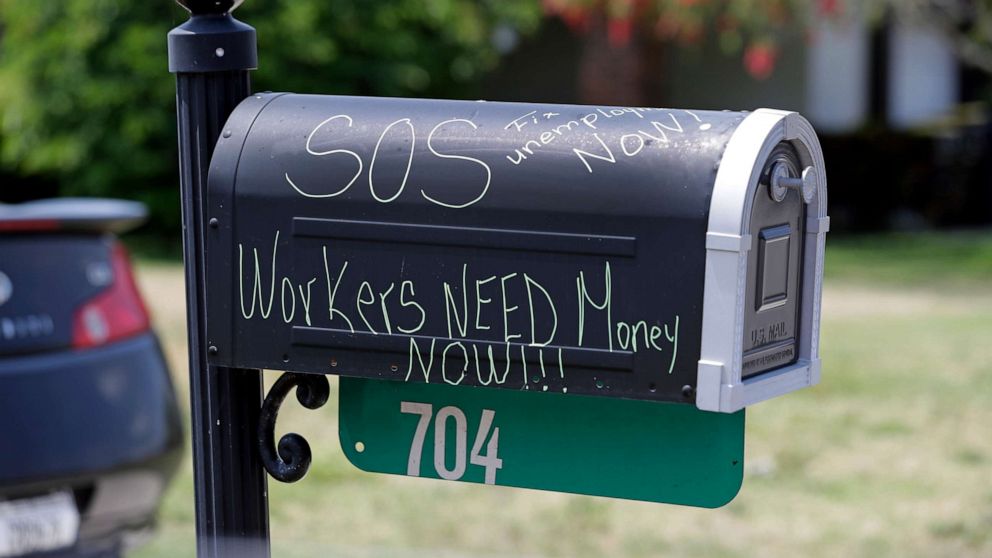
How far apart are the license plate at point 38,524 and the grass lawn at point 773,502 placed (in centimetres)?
88

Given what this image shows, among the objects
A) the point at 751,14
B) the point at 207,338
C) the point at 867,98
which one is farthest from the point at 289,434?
the point at 867,98

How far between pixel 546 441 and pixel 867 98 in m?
16.4

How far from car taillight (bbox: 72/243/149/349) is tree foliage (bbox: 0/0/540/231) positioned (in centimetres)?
890

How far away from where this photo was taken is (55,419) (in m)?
3.51

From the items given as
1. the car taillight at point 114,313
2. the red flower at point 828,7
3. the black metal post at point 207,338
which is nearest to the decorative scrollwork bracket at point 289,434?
the black metal post at point 207,338

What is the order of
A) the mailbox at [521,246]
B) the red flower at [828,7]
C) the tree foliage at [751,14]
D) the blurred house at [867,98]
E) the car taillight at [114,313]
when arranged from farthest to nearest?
the blurred house at [867,98], the tree foliage at [751,14], the red flower at [828,7], the car taillight at [114,313], the mailbox at [521,246]

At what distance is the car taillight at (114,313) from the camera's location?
3.77m

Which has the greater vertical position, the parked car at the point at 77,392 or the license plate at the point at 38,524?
the parked car at the point at 77,392

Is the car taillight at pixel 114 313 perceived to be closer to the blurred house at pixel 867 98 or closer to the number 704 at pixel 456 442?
the number 704 at pixel 456 442

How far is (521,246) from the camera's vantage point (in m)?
1.75

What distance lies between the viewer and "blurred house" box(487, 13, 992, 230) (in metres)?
15.7

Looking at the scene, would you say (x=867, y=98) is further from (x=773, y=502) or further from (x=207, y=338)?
(x=207, y=338)

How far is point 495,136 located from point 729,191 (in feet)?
1.08

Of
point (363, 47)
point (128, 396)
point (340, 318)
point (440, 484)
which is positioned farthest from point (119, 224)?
point (363, 47)
